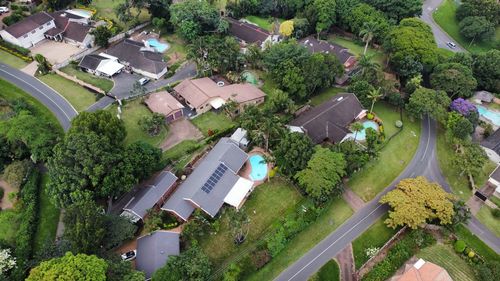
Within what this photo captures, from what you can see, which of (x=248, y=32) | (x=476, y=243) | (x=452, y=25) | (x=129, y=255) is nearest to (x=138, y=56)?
(x=248, y=32)

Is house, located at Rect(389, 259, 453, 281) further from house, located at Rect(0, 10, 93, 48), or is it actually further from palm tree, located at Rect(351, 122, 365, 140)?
house, located at Rect(0, 10, 93, 48)

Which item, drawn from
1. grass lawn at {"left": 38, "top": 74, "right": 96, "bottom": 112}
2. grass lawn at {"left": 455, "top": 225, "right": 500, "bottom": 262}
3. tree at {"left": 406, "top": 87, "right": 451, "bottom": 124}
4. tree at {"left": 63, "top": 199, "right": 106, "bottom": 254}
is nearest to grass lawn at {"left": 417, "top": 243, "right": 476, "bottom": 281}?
grass lawn at {"left": 455, "top": 225, "right": 500, "bottom": 262}

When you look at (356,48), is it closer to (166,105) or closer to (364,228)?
(166,105)

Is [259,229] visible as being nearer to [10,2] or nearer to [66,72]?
[66,72]

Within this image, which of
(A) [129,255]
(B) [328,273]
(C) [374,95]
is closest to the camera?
(A) [129,255]

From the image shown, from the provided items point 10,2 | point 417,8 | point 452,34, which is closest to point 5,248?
point 10,2
